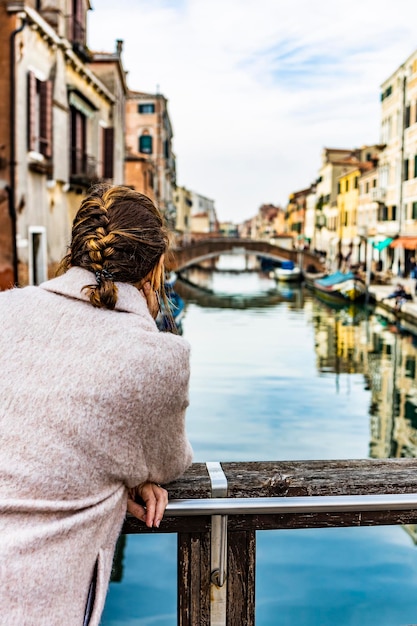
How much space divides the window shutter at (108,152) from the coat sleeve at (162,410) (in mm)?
17735

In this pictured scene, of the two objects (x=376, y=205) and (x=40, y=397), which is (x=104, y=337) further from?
(x=376, y=205)

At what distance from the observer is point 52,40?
13.1 metres

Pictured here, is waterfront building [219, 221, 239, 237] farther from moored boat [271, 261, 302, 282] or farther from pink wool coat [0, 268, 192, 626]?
pink wool coat [0, 268, 192, 626]

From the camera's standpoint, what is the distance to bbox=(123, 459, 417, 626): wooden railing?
1.45 meters

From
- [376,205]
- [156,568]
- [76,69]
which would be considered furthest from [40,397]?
[376,205]

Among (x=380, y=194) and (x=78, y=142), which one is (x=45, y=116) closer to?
(x=78, y=142)

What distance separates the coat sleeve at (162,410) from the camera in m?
1.16

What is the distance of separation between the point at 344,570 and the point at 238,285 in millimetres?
37417

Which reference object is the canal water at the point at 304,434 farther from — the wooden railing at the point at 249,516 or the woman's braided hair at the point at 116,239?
the woman's braided hair at the point at 116,239

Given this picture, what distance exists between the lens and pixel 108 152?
18.6 m

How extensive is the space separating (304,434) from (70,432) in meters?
9.33

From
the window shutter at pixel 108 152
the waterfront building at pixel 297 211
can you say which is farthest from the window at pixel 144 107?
the waterfront building at pixel 297 211

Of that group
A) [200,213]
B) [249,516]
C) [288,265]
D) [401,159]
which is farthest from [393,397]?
[200,213]

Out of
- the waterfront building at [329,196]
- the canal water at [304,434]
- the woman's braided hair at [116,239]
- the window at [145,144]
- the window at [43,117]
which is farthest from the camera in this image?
the waterfront building at [329,196]
